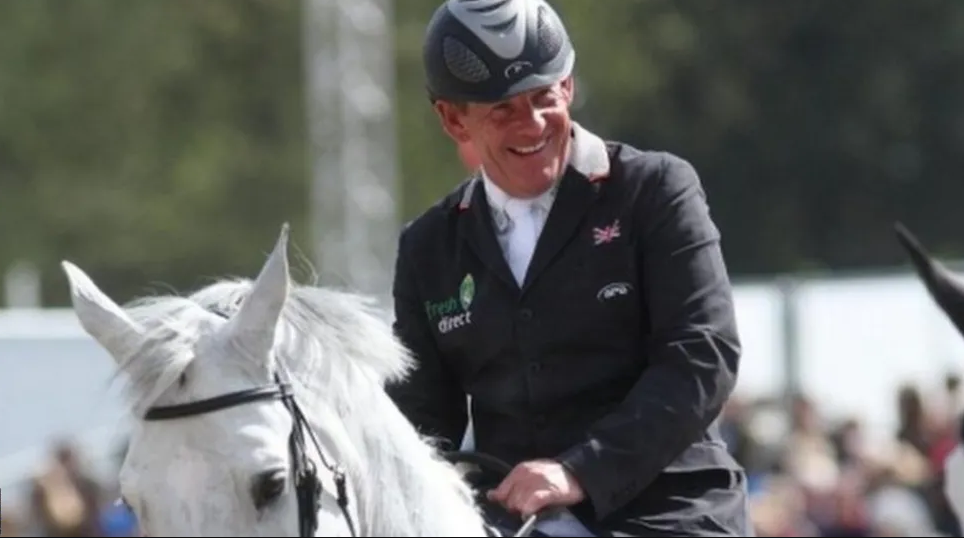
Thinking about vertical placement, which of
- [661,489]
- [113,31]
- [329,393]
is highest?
[329,393]

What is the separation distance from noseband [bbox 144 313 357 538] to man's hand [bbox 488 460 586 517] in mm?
619

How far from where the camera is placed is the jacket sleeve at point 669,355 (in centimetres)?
573

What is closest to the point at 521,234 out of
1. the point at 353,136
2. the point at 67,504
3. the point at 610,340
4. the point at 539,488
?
the point at 610,340

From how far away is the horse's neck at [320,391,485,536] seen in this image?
5.43 metres

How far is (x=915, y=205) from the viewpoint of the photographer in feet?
150

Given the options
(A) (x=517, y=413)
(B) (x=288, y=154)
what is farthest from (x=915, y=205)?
(A) (x=517, y=413)

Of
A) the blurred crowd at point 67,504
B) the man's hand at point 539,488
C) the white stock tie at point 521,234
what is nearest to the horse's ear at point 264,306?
the man's hand at point 539,488

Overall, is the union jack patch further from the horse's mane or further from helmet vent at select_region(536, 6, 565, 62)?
the horse's mane

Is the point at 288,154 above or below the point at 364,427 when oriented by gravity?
below

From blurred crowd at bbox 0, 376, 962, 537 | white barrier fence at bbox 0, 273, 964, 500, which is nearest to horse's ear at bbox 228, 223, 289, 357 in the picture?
blurred crowd at bbox 0, 376, 962, 537

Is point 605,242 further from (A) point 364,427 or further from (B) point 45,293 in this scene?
(B) point 45,293

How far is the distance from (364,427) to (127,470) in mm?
582

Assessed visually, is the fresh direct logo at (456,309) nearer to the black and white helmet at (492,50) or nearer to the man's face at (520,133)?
the man's face at (520,133)

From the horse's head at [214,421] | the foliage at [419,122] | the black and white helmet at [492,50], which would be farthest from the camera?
the foliage at [419,122]
